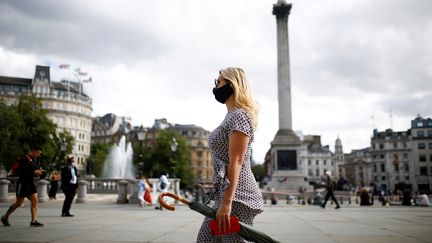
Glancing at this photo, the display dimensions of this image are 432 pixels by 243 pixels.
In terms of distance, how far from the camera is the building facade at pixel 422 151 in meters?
95.3

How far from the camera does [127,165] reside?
71.3 m

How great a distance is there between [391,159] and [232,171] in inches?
4252

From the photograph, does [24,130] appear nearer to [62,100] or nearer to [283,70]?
[283,70]

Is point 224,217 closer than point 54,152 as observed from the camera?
Yes

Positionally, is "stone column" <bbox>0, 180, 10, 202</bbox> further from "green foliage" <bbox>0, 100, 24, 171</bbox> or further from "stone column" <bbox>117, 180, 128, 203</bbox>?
"green foliage" <bbox>0, 100, 24, 171</bbox>

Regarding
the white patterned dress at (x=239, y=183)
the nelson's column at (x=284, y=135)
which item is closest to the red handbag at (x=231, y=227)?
the white patterned dress at (x=239, y=183)

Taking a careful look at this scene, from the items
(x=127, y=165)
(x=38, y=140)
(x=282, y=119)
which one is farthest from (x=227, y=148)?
(x=127, y=165)

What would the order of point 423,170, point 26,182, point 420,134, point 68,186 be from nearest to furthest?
point 26,182 < point 68,186 < point 423,170 < point 420,134

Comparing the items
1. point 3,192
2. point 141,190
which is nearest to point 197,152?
point 3,192

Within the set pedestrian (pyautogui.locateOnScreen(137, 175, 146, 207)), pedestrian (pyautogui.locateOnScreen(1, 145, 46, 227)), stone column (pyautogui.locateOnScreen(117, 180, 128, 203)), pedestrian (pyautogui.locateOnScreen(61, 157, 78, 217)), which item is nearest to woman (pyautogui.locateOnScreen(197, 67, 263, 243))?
pedestrian (pyautogui.locateOnScreen(1, 145, 46, 227))

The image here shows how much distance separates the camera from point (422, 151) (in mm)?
96375

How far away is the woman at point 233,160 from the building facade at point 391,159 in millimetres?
101595

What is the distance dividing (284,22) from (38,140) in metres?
34.4

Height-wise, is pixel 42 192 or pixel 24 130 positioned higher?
pixel 24 130
